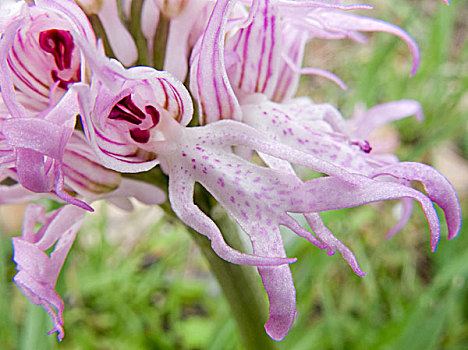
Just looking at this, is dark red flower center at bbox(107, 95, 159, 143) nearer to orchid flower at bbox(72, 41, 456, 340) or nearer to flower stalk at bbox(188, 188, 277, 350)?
orchid flower at bbox(72, 41, 456, 340)

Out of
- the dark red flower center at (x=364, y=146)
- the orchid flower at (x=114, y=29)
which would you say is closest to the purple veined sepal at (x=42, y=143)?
the orchid flower at (x=114, y=29)

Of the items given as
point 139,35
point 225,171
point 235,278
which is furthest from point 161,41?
point 235,278

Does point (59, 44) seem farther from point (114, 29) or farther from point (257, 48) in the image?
point (257, 48)

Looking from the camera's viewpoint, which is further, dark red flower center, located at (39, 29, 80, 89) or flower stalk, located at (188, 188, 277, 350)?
flower stalk, located at (188, 188, 277, 350)

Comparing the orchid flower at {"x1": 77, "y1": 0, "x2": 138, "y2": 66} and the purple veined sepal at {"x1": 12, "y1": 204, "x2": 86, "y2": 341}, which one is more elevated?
the orchid flower at {"x1": 77, "y1": 0, "x2": 138, "y2": 66}

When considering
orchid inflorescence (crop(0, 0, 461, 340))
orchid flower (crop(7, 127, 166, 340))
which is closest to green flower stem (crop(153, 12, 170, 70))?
orchid inflorescence (crop(0, 0, 461, 340))

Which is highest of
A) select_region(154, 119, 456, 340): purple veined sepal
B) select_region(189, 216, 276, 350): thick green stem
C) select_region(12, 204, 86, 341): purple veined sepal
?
select_region(154, 119, 456, 340): purple veined sepal

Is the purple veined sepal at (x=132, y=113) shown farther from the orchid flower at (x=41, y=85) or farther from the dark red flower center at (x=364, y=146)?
the dark red flower center at (x=364, y=146)

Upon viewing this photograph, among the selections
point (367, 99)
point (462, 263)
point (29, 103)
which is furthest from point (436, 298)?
point (29, 103)
